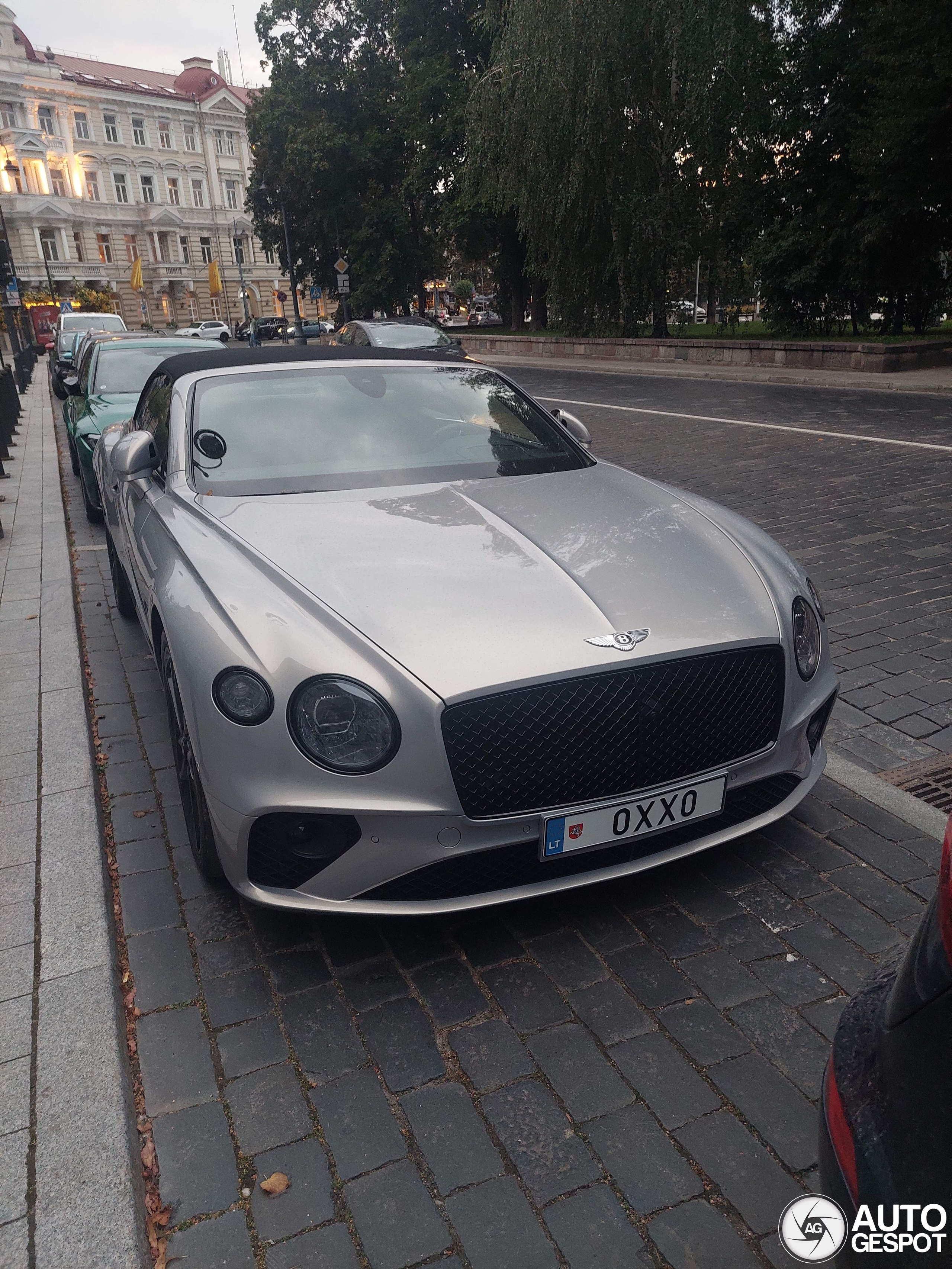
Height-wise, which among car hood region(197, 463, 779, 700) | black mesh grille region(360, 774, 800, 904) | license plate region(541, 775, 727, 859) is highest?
car hood region(197, 463, 779, 700)

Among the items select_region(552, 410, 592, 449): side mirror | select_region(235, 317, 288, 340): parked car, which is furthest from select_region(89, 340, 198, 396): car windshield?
select_region(235, 317, 288, 340): parked car

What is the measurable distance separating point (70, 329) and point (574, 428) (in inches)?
1113

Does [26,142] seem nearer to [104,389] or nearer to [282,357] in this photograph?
[104,389]

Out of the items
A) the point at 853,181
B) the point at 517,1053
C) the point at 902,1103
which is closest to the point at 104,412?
the point at 517,1053

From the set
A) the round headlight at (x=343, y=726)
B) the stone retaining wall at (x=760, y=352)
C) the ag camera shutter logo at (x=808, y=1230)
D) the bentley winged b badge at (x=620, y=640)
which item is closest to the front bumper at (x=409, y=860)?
the round headlight at (x=343, y=726)

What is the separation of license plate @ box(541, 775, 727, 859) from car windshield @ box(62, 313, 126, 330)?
28.5 m

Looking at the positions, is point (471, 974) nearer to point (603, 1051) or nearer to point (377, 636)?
point (603, 1051)

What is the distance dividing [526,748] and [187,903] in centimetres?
132

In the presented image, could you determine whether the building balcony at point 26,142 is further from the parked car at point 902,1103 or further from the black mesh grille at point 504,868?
the parked car at point 902,1103

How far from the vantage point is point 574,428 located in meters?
4.55

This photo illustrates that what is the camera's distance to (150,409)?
4961 millimetres

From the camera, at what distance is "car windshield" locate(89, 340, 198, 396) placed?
9.49 m

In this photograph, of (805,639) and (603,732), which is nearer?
(603,732)

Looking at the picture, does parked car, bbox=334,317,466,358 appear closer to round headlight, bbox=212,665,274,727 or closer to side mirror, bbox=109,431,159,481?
side mirror, bbox=109,431,159,481
